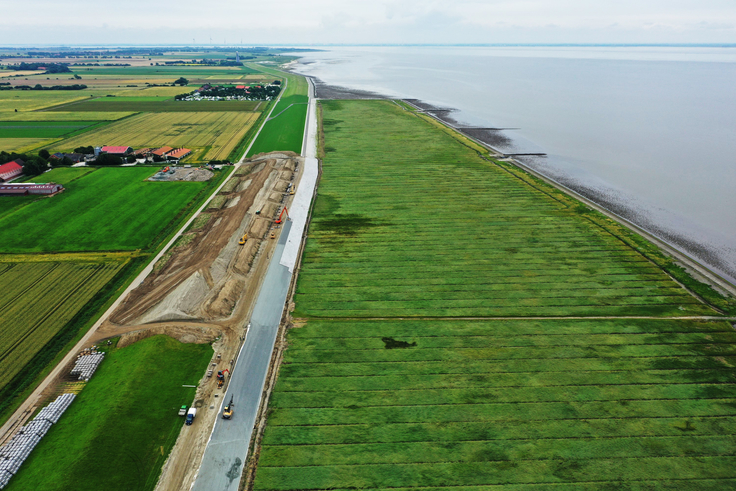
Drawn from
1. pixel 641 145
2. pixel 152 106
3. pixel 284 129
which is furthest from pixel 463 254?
pixel 152 106

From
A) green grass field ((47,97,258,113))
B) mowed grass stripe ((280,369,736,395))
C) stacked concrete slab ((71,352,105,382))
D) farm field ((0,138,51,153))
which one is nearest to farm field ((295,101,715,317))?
mowed grass stripe ((280,369,736,395))

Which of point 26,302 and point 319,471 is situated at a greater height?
point 26,302

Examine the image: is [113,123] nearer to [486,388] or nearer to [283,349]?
[283,349]

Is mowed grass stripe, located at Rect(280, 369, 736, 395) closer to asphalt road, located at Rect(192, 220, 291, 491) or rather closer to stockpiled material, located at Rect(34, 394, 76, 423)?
asphalt road, located at Rect(192, 220, 291, 491)

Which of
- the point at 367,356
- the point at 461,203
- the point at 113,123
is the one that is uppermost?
the point at 113,123

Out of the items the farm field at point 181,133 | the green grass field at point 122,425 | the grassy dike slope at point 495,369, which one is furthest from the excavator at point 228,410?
the farm field at point 181,133

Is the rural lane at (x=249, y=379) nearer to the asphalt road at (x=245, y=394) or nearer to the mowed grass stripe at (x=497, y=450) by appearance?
the asphalt road at (x=245, y=394)

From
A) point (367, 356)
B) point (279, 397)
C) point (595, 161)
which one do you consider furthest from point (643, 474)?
point (595, 161)
